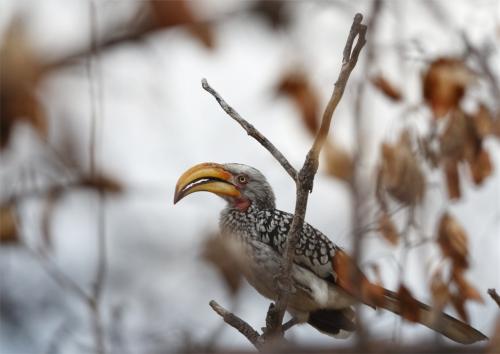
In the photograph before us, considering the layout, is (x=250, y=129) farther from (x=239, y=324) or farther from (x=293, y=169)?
(x=239, y=324)

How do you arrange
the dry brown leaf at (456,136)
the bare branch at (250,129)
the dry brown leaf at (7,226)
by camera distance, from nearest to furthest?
1. the bare branch at (250,129)
2. the dry brown leaf at (456,136)
3. the dry brown leaf at (7,226)

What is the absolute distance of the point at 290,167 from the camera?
3.71m

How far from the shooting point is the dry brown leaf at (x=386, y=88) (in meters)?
5.81

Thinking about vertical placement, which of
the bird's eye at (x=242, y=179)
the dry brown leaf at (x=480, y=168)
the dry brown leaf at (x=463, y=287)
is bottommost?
the dry brown leaf at (x=463, y=287)

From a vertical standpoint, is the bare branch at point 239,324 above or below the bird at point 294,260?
below

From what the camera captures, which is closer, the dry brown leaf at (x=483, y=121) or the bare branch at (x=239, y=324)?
the bare branch at (x=239, y=324)

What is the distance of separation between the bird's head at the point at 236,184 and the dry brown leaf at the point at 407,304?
928 millimetres

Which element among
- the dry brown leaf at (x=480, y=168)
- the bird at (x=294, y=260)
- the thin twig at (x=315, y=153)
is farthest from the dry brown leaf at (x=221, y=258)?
the dry brown leaf at (x=480, y=168)

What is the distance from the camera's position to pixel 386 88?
19.3ft

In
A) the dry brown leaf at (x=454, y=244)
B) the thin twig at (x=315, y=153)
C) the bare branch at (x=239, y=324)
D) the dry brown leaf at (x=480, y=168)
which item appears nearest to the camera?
the thin twig at (x=315, y=153)

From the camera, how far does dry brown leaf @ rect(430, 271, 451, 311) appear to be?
15.7ft

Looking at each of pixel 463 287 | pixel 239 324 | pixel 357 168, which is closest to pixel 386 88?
pixel 357 168

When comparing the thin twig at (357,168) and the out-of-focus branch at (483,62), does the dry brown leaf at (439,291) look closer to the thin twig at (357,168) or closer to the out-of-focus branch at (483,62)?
the thin twig at (357,168)

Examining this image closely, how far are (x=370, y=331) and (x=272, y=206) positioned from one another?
895mm
